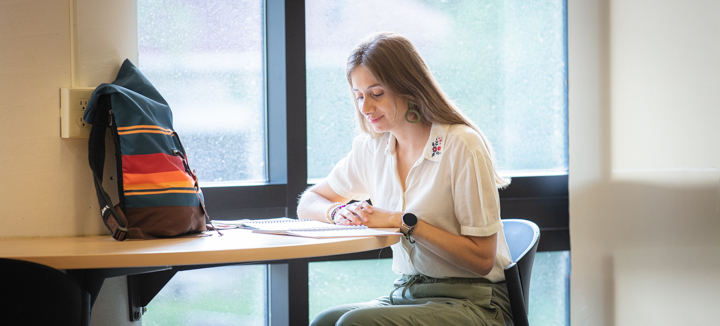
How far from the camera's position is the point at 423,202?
1787 millimetres

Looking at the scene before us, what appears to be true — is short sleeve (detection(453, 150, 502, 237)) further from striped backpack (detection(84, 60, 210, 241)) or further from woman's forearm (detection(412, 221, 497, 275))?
striped backpack (detection(84, 60, 210, 241))

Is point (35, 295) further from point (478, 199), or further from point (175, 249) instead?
point (478, 199)

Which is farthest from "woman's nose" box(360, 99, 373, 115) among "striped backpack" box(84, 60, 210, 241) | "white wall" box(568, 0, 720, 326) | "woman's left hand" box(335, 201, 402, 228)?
"white wall" box(568, 0, 720, 326)

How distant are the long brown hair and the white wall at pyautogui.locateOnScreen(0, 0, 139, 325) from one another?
84 centimetres

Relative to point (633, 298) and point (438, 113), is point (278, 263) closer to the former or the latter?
point (438, 113)

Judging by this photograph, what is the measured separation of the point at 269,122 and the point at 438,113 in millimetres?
997

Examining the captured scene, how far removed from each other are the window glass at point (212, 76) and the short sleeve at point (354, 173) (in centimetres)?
59

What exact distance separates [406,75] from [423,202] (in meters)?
0.41

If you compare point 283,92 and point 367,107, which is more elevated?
point 283,92

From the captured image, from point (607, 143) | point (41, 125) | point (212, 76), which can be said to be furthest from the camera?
point (607, 143)

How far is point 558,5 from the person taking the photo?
289 cm

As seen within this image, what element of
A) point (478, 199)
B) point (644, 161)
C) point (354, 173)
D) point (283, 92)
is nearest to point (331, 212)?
point (354, 173)

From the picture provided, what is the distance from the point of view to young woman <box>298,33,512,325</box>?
166 cm

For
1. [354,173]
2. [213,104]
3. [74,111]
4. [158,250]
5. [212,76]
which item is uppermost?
[212,76]
